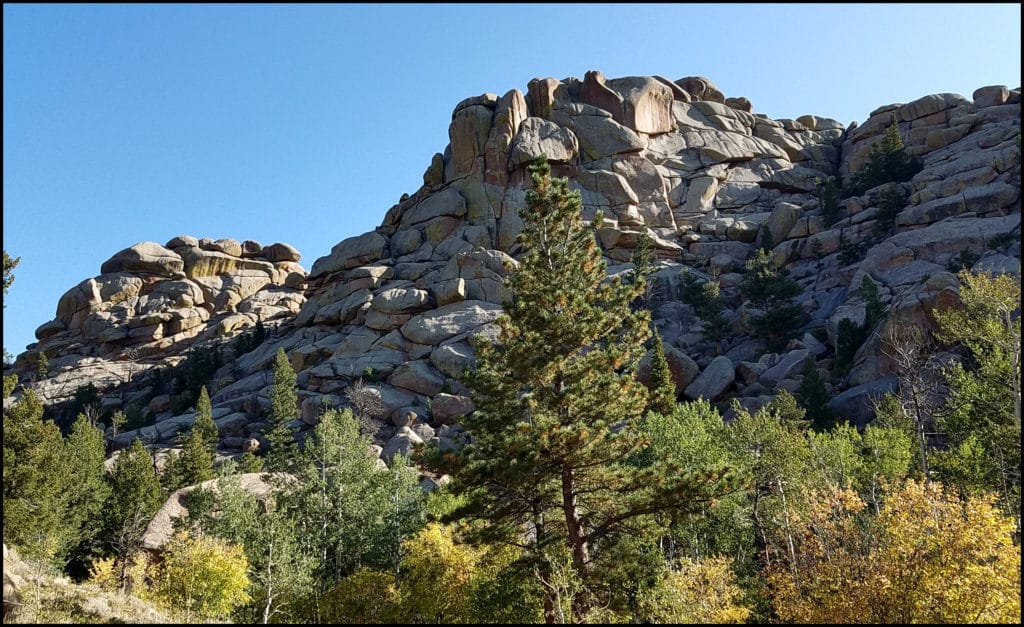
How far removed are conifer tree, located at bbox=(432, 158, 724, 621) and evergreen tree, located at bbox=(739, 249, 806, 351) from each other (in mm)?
42551

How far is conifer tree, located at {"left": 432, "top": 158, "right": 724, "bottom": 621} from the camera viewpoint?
A: 1611 centimetres

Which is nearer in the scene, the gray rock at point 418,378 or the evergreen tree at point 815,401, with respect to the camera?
the evergreen tree at point 815,401

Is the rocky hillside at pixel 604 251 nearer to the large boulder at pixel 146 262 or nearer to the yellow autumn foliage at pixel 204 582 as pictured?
the large boulder at pixel 146 262

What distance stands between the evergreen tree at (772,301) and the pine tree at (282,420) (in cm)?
4435

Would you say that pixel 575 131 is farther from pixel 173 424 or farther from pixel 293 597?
pixel 293 597

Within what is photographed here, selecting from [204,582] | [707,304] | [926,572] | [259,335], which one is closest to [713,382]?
[707,304]

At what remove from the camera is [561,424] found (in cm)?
1695

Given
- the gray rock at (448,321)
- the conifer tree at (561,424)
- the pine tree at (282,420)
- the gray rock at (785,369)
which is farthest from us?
the gray rock at (448,321)

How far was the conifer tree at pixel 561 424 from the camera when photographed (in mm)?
16109

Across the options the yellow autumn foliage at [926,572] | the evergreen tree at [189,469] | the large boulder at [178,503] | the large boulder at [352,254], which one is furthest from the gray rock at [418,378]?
the yellow autumn foliage at [926,572]

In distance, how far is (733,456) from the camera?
2903 centimetres

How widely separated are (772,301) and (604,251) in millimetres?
22905

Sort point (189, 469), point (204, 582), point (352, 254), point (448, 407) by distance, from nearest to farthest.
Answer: point (204, 582) → point (189, 469) → point (448, 407) → point (352, 254)

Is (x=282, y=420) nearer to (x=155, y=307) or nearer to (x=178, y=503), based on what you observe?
Result: (x=178, y=503)
